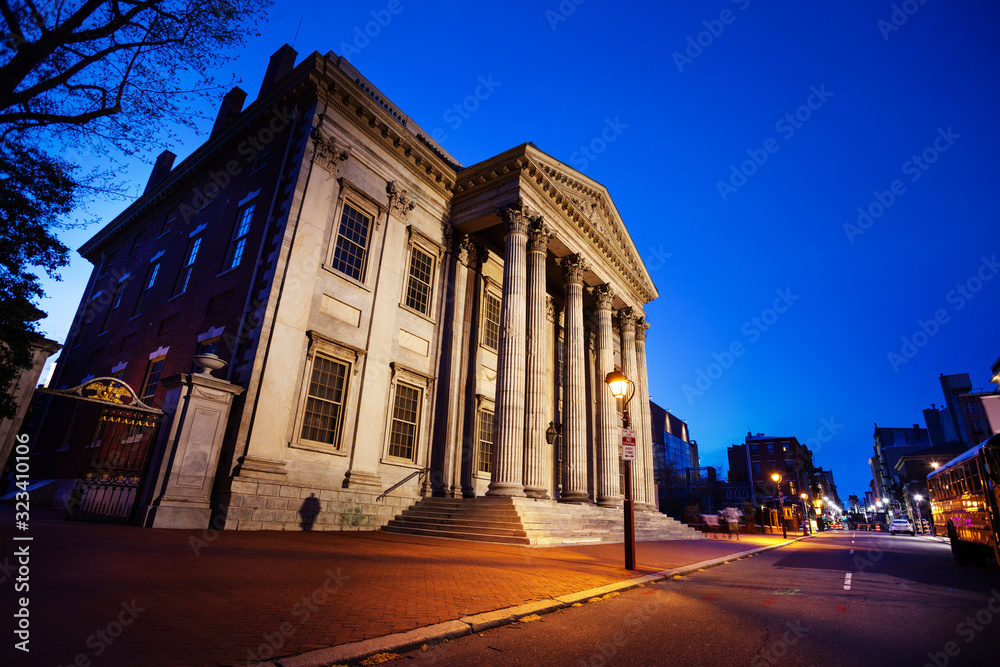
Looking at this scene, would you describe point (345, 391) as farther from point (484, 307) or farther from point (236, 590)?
point (236, 590)

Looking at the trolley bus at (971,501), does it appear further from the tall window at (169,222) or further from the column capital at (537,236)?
the tall window at (169,222)

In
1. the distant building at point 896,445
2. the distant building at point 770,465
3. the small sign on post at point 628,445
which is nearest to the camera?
the small sign on post at point 628,445

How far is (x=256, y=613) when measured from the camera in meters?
4.43

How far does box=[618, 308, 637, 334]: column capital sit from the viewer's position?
2802 centimetres

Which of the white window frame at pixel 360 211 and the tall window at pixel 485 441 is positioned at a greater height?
the white window frame at pixel 360 211

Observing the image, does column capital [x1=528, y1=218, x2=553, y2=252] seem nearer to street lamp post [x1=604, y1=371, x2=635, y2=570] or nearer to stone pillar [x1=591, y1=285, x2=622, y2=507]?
stone pillar [x1=591, y1=285, x2=622, y2=507]

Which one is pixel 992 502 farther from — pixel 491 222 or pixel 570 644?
pixel 491 222

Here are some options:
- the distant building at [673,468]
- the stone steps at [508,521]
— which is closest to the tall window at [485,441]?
the stone steps at [508,521]

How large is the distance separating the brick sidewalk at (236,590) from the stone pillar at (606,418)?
11.2 metres

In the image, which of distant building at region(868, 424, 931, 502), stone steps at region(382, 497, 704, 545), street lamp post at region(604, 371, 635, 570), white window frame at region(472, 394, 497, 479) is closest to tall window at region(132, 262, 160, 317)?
white window frame at region(472, 394, 497, 479)

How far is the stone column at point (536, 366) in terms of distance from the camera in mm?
17047

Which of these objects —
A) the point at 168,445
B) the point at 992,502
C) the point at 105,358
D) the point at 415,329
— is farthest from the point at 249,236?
the point at 992,502

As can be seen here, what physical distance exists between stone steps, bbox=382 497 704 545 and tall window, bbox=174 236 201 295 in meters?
13.5

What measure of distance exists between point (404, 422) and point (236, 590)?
42.6ft
